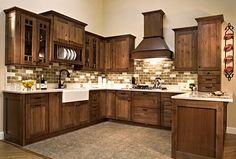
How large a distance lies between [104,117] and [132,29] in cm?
270

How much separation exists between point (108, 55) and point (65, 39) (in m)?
1.73

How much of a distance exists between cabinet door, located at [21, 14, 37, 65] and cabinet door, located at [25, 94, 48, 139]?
76cm

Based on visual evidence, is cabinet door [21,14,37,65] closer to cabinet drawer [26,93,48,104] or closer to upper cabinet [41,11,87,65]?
upper cabinet [41,11,87,65]

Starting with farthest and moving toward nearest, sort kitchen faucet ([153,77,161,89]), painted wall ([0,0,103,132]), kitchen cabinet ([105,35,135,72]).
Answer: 1. kitchen cabinet ([105,35,135,72])
2. kitchen faucet ([153,77,161,89])
3. painted wall ([0,0,103,132])

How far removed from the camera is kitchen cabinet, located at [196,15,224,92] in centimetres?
421

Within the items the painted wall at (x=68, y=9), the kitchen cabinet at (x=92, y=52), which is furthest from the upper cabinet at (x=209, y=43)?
the painted wall at (x=68, y=9)

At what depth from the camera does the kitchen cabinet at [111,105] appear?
17.7ft

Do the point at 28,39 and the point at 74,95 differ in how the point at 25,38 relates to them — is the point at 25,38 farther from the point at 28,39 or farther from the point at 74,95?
the point at 74,95

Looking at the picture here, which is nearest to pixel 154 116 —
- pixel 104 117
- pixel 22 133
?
pixel 104 117

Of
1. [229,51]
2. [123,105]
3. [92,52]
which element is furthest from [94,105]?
[229,51]

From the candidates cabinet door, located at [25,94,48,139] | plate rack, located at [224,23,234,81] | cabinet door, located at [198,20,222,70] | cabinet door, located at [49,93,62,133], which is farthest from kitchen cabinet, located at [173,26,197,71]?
cabinet door, located at [25,94,48,139]

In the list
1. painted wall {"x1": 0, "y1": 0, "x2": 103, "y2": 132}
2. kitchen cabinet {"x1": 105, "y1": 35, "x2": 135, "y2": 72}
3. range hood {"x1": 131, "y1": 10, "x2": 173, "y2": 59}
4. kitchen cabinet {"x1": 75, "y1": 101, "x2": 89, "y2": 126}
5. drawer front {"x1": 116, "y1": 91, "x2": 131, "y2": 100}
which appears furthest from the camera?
kitchen cabinet {"x1": 105, "y1": 35, "x2": 135, "y2": 72}

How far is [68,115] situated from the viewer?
427cm

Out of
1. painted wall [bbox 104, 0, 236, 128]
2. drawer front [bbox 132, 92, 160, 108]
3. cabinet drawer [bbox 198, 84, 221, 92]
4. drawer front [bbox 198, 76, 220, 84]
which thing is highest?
painted wall [bbox 104, 0, 236, 128]
